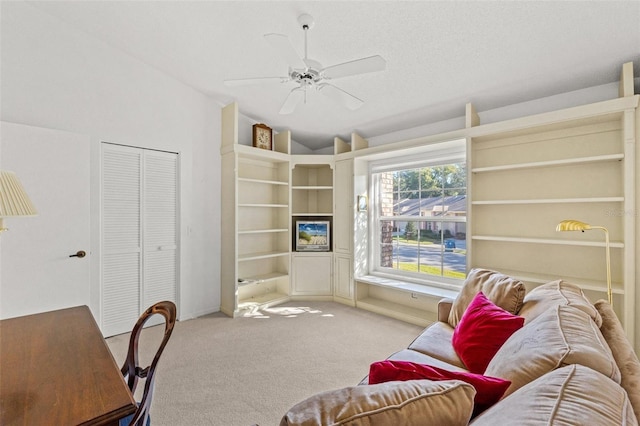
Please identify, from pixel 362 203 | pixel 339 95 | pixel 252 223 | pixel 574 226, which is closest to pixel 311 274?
pixel 252 223

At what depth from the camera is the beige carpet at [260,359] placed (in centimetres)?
203

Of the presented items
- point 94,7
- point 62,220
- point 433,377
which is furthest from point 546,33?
point 62,220

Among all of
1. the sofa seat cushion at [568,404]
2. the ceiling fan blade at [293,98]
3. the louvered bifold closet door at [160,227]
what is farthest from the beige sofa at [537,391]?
the louvered bifold closet door at [160,227]

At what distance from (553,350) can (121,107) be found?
4.01m

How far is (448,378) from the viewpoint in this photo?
100 centimetres

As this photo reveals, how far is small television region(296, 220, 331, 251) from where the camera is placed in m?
4.54

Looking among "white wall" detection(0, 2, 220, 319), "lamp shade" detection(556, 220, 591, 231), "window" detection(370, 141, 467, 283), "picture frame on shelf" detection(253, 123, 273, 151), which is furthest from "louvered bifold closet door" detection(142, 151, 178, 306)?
"lamp shade" detection(556, 220, 591, 231)

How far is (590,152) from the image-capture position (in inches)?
106

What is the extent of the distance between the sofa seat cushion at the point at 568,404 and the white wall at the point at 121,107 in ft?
11.7

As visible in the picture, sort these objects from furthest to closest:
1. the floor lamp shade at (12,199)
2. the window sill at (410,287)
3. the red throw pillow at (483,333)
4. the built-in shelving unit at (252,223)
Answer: the built-in shelving unit at (252,223) → the window sill at (410,287) → the red throw pillow at (483,333) → the floor lamp shade at (12,199)

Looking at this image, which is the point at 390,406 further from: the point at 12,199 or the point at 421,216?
the point at 421,216

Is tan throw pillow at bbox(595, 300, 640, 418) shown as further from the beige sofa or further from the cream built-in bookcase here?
the cream built-in bookcase

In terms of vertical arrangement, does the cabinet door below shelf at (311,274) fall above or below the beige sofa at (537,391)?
below

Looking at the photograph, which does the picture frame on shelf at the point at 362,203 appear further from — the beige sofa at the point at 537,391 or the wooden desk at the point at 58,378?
the wooden desk at the point at 58,378
